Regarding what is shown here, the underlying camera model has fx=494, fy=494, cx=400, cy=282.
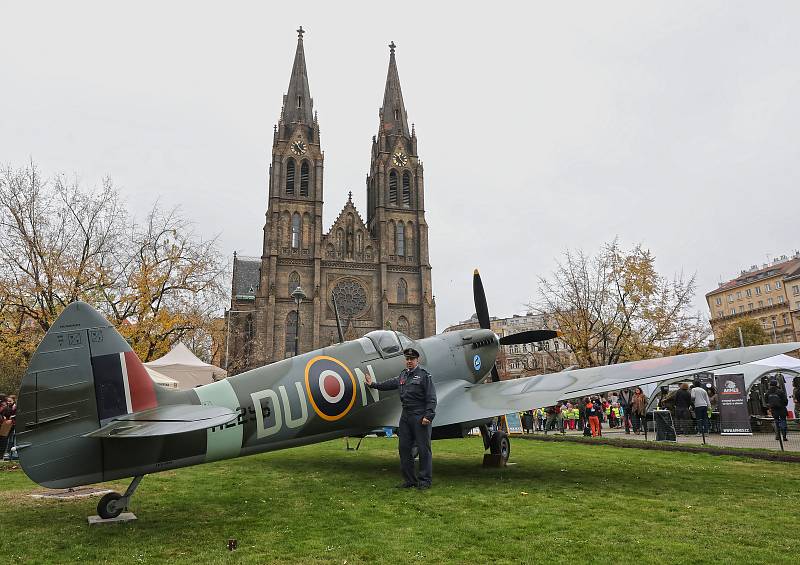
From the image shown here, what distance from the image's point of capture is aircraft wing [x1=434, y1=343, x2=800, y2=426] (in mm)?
7309

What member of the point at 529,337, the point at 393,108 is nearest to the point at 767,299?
the point at 393,108

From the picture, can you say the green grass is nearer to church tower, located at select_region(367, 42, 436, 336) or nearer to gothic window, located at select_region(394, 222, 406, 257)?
church tower, located at select_region(367, 42, 436, 336)

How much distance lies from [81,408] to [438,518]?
3806mm

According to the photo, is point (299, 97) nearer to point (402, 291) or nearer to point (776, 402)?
A: point (402, 291)

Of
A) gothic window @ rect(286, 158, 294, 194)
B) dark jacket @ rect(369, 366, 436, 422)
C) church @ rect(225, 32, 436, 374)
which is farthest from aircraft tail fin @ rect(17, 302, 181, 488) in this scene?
gothic window @ rect(286, 158, 294, 194)

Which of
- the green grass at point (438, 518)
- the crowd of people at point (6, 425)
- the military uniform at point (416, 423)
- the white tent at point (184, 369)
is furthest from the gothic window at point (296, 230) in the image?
the military uniform at point (416, 423)

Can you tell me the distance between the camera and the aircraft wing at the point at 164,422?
4.49 metres

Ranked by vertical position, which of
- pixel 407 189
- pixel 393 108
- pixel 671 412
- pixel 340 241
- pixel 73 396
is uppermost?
pixel 393 108

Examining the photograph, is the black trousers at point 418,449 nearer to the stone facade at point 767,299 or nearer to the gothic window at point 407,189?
the gothic window at point 407,189

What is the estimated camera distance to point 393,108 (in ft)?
A: 213

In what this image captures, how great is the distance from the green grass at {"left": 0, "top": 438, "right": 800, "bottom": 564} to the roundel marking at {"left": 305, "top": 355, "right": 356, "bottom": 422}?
1087 millimetres

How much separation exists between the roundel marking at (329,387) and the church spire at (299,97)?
57.7 m

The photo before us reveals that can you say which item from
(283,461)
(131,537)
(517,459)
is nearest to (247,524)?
(131,537)

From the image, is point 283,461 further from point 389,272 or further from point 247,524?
point 389,272
